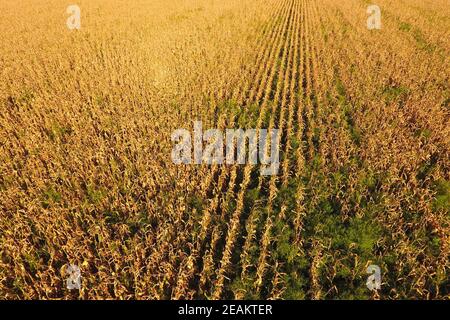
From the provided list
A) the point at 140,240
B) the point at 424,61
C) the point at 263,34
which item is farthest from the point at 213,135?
the point at 263,34

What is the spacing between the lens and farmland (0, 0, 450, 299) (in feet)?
16.4

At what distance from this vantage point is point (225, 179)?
7113mm

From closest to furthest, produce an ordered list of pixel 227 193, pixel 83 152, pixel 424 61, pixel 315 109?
pixel 227 193 → pixel 83 152 → pixel 315 109 → pixel 424 61

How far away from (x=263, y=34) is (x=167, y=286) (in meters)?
17.2

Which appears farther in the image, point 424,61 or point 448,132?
point 424,61

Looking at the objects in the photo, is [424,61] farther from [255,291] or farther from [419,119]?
[255,291]

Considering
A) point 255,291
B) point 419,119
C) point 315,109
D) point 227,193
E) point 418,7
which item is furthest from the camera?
point 418,7

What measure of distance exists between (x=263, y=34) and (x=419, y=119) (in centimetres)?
1216

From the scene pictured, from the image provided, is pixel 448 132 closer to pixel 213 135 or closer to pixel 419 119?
pixel 419 119

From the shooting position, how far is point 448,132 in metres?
8.25

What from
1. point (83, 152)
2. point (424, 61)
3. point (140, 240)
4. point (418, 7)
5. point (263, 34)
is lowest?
point (140, 240)

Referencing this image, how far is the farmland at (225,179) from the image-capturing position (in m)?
5.01

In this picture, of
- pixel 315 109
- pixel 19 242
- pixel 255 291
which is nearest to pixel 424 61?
pixel 315 109

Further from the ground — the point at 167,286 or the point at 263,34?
the point at 263,34
